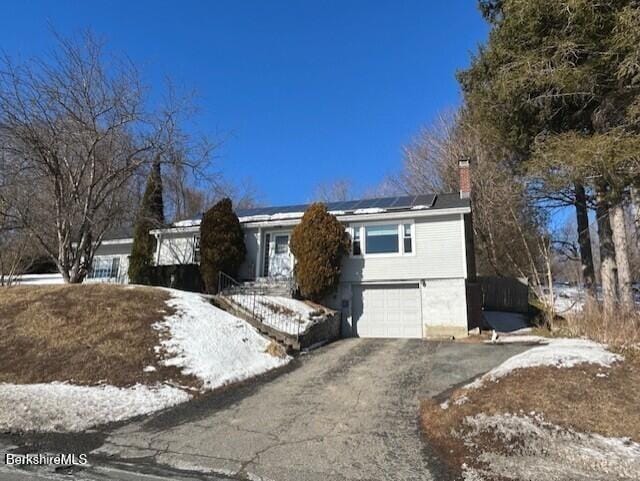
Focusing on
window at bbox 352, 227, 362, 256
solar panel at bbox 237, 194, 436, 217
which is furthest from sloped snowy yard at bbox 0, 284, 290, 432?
solar panel at bbox 237, 194, 436, 217

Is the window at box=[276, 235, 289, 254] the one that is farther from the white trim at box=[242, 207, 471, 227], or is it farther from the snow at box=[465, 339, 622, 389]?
the snow at box=[465, 339, 622, 389]

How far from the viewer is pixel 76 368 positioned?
8.09m

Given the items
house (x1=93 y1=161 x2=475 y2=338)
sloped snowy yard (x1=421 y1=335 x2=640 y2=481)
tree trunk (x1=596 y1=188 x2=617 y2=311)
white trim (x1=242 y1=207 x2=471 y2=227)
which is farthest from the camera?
white trim (x1=242 y1=207 x2=471 y2=227)

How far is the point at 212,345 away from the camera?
9.66 meters

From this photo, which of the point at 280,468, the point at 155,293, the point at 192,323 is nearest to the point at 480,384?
the point at 280,468

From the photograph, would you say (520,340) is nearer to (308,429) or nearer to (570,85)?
(570,85)

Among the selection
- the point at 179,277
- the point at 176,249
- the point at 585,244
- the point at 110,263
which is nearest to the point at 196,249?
the point at 176,249

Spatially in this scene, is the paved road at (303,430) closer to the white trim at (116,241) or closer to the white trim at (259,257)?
the white trim at (259,257)

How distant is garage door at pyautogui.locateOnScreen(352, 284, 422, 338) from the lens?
15188 mm

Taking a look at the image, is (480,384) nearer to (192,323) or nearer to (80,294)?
(192,323)

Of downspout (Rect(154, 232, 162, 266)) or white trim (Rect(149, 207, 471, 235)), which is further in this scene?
downspout (Rect(154, 232, 162, 266))

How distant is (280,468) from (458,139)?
25.0 meters

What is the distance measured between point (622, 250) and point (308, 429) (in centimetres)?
1086

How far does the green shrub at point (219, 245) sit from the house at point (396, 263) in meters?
0.89
